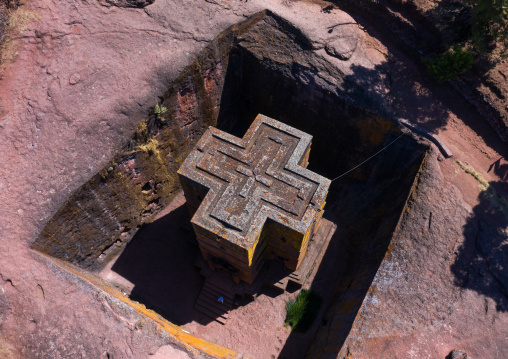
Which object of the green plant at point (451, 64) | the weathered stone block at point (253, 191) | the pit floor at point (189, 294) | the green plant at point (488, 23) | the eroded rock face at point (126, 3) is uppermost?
the green plant at point (488, 23)

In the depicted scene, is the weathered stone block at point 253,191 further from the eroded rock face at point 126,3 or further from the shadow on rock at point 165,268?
the eroded rock face at point 126,3

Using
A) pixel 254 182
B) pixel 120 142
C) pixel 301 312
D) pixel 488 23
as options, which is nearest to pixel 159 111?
pixel 120 142

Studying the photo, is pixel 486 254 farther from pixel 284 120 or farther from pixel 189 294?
pixel 189 294

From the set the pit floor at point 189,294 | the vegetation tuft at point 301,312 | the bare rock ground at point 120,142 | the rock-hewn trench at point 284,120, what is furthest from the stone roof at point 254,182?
the vegetation tuft at point 301,312

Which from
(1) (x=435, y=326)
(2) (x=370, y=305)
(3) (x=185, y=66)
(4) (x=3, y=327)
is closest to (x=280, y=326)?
(2) (x=370, y=305)

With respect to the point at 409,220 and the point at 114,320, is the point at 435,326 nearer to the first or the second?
the point at 409,220

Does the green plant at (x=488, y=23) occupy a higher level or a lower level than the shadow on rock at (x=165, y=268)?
higher
